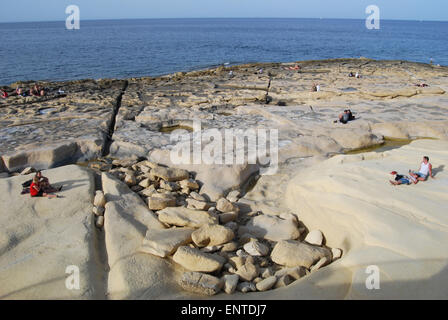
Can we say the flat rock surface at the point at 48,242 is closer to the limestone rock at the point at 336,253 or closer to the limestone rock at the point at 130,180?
the limestone rock at the point at 130,180

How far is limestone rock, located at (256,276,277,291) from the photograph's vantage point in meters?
4.30

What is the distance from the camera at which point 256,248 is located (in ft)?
16.9

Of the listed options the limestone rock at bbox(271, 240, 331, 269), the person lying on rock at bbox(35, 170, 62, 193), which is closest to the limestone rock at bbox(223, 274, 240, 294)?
the limestone rock at bbox(271, 240, 331, 269)

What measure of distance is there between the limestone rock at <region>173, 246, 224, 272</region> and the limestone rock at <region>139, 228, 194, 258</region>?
0.18 metres

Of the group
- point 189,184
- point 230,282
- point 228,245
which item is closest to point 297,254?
point 228,245

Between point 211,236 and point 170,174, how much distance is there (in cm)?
272

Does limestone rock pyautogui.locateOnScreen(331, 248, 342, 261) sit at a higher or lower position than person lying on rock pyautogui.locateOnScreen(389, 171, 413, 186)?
lower

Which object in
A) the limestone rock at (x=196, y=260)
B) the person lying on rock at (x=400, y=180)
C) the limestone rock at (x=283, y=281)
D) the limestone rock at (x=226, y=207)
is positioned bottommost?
the limestone rock at (x=283, y=281)

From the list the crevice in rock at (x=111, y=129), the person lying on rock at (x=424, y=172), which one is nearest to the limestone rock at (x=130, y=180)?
the crevice in rock at (x=111, y=129)

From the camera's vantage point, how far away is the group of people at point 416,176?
621 cm

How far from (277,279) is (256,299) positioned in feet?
1.93

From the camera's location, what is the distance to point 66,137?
9.98 m

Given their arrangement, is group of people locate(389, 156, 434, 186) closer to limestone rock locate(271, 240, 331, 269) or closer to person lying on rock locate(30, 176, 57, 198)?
limestone rock locate(271, 240, 331, 269)
